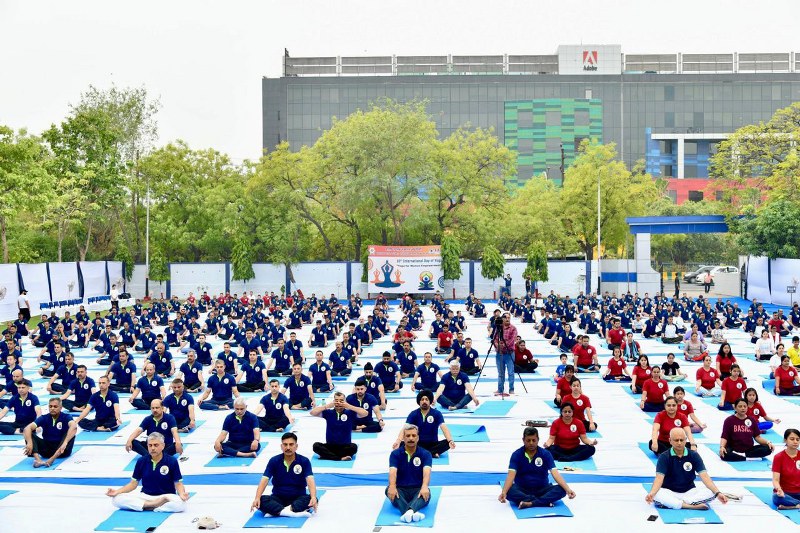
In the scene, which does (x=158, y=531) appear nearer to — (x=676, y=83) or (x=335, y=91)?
(x=335, y=91)

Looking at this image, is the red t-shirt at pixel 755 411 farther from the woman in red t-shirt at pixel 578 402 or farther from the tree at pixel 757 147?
the tree at pixel 757 147

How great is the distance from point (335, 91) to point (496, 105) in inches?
757

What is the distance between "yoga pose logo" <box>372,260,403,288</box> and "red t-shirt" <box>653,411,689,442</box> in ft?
128

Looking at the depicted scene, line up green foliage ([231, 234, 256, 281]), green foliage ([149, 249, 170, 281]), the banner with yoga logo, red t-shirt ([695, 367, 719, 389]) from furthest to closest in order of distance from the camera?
green foliage ([231, 234, 256, 281]) < green foliage ([149, 249, 170, 281]) < the banner with yoga logo < red t-shirt ([695, 367, 719, 389])

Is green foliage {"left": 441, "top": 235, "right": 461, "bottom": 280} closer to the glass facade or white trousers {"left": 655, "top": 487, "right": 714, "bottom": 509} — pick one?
white trousers {"left": 655, "top": 487, "right": 714, "bottom": 509}

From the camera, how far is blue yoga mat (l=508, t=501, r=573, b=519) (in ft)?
31.8

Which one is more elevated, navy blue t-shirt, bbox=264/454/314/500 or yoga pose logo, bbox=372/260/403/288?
yoga pose logo, bbox=372/260/403/288

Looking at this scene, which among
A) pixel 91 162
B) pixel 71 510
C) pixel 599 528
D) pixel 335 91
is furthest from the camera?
pixel 335 91

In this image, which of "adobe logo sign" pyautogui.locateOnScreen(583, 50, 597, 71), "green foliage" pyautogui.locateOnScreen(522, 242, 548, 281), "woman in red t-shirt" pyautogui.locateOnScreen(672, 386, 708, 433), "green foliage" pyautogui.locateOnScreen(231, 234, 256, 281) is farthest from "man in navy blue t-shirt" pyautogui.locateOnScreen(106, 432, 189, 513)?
"adobe logo sign" pyautogui.locateOnScreen(583, 50, 597, 71)

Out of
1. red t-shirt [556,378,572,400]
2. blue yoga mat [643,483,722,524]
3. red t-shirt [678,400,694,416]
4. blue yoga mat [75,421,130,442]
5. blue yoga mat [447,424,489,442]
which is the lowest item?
blue yoga mat [75,421,130,442]

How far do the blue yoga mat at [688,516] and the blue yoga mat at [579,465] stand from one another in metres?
1.91

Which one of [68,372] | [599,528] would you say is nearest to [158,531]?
[599,528]

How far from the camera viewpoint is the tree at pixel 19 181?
3969 cm

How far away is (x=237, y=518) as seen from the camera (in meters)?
9.73
